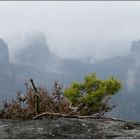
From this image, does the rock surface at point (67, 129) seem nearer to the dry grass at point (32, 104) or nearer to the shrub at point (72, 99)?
the dry grass at point (32, 104)

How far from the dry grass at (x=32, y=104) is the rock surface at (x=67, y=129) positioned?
3.85 ft

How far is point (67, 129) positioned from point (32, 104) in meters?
3.63

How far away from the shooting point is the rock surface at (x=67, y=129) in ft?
30.8

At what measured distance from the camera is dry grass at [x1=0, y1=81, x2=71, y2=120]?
12.4 metres

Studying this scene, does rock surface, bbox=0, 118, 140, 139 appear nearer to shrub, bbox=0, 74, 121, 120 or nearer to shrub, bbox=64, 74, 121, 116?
shrub, bbox=0, 74, 121, 120

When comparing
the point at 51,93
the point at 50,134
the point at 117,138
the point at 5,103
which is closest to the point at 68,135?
the point at 50,134

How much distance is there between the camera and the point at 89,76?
15117 mm

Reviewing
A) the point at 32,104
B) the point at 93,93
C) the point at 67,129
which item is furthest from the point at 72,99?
the point at 67,129

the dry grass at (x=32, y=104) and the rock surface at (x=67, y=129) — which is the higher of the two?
the dry grass at (x=32, y=104)

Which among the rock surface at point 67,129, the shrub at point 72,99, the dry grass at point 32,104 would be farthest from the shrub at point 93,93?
the rock surface at point 67,129

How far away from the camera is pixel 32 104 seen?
13.4 meters

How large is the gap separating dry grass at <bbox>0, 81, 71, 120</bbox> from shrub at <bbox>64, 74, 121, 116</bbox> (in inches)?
17.7

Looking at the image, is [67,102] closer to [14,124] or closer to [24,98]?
[24,98]

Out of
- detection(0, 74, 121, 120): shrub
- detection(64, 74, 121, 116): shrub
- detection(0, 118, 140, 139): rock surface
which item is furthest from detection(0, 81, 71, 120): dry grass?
detection(0, 118, 140, 139): rock surface
